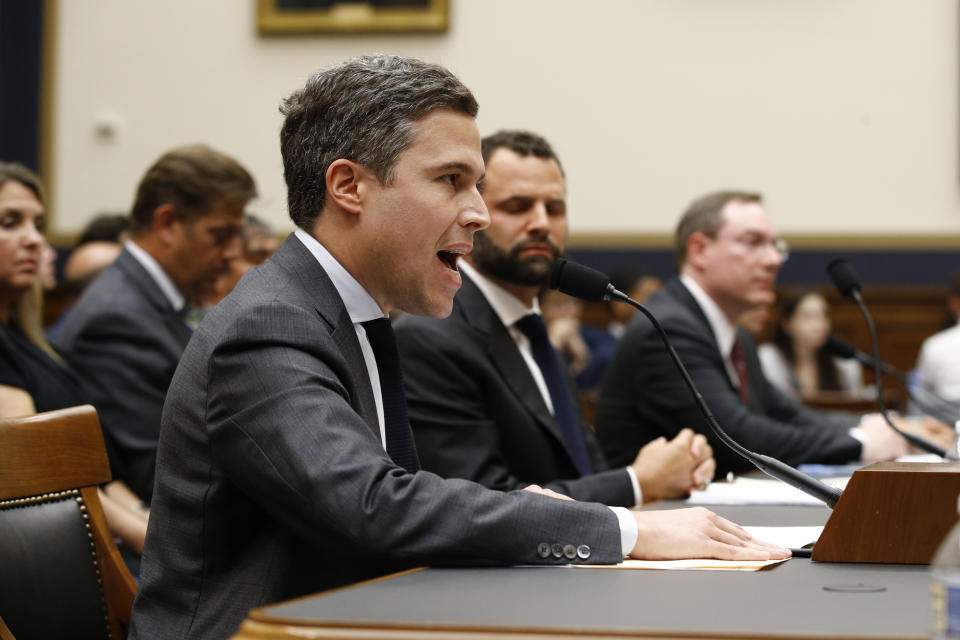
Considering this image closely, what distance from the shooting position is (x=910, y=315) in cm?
736

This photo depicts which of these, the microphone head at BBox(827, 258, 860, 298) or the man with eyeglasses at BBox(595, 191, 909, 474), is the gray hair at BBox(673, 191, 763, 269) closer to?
the man with eyeglasses at BBox(595, 191, 909, 474)

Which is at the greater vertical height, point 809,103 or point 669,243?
point 809,103

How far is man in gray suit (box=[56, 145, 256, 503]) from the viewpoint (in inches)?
113

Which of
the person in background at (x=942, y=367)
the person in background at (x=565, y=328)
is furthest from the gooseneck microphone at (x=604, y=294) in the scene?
the person in background at (x=565, y=328)

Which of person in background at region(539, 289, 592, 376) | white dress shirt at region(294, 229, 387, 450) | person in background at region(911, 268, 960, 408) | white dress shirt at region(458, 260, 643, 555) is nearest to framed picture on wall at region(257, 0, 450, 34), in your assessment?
person in background at region(539, 289, 592, 376)

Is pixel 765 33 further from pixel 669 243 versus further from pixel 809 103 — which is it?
pixel 669 243

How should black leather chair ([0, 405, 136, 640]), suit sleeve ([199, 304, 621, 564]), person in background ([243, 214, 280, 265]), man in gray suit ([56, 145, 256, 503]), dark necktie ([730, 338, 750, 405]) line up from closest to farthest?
suit sleeve ([199, 304, 621, 564]), black leather chair ([0, 405, 136, 640]), man in gray suit ([56, 145, 256, 503]), dark necktie ([730, 338, 750, 405]), person in background ([243, 214, 280, 265])

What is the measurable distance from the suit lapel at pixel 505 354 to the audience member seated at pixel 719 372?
663 mm

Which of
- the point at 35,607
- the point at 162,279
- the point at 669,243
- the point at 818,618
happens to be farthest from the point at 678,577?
the point at 669,243

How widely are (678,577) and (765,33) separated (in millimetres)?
6633

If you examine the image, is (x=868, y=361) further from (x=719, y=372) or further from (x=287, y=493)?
(x=287, y=493)

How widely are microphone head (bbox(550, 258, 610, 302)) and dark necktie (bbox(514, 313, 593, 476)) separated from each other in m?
0.73

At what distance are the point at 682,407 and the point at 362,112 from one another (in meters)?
1.69

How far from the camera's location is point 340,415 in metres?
1.33
